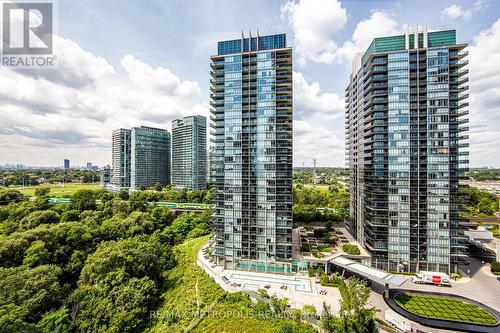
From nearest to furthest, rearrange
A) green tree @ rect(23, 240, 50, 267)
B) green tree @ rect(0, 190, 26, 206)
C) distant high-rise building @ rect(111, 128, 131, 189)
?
green tree @ rect(23, 240, 50, 267)
green tree @ rect(0, 190, 26, 206)
distant high-rise building @ rect(111, 128, 131, 189)

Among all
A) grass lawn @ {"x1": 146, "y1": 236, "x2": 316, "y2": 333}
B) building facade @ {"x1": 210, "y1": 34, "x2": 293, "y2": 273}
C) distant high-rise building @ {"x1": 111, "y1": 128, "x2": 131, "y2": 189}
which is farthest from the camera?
distant high-rise building @ {"x1": 111, "y1": 128, "x2": 131, "y2": 189}

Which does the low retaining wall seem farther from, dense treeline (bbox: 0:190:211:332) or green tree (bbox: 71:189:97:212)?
green tree (bbox: 71:189:97:212)

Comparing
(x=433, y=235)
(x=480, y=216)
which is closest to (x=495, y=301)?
(x=433, y=235)

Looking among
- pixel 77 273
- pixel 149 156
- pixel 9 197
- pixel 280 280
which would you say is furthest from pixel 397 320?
pixel 149 156

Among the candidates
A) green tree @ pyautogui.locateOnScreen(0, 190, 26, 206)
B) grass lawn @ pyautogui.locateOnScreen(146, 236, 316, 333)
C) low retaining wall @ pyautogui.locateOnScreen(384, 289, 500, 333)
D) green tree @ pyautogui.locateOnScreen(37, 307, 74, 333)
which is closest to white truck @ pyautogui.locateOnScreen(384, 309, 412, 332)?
low retaining wall @ pyautogui.locateOnScreen(384, 289, 500, 333)

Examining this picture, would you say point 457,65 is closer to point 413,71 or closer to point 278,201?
point 413,71

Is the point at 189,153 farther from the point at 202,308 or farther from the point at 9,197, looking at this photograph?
the point at 202,308
